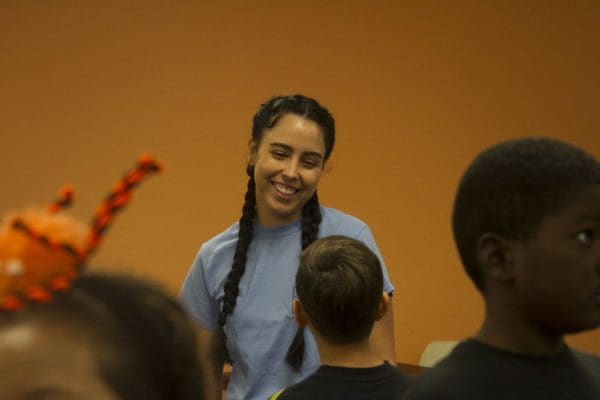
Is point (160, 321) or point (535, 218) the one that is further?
point (535, 218)

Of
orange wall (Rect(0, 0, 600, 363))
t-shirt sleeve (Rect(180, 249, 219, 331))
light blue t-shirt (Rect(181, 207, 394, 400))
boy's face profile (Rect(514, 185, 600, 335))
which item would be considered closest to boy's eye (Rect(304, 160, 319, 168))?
light blue t-shirt (Rect(181, 207, 394, 400))

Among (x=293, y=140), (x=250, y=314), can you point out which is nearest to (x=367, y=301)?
(x=250, y=314)

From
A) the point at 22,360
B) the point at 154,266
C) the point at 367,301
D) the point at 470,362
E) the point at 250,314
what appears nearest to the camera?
the point at 22,360

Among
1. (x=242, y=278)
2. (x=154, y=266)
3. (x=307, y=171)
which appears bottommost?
(x=154, y=266)

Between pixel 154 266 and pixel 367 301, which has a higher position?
pixel 367 301

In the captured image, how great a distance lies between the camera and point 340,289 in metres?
1.98

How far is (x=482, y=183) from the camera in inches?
55.8

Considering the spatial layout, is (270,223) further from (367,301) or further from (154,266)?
(154,266)

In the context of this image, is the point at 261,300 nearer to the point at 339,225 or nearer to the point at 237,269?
the point at 237,269

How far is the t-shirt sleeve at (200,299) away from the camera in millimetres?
2426

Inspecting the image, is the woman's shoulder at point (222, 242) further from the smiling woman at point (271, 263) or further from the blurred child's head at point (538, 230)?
the blurred child's head at point (538, 230)

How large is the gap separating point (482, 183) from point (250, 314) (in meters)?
1.04

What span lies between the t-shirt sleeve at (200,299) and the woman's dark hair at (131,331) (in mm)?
1553

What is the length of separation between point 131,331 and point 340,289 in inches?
46.6
